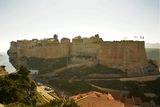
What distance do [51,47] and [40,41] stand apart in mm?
2633

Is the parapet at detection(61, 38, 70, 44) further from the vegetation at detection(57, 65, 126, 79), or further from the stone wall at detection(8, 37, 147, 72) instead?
the vegetation at detection(57, 65, 126, 79)

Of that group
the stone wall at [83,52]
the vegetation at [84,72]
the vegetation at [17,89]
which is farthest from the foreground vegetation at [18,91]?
the stone wall at [83,52]

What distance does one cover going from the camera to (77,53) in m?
49.5

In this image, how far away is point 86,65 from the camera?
44.8 m

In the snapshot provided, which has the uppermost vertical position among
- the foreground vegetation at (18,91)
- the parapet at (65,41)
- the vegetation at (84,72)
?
the parapet at (65,41)

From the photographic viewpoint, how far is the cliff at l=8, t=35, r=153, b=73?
4347 cm

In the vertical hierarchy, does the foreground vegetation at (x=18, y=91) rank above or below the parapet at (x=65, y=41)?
below

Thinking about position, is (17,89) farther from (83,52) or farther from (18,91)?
(83,52)

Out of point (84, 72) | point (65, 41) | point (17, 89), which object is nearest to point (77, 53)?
point (65, 41)

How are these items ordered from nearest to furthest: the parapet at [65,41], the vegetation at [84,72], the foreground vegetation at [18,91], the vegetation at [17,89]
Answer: the foreground vegetation at [18,91] < the vegetation at [17,89] < the vegetation at [84,72] < the parapet at [65,41]

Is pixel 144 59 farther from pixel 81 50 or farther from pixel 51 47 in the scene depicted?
pixel 51 47

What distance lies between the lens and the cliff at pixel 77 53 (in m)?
43.5

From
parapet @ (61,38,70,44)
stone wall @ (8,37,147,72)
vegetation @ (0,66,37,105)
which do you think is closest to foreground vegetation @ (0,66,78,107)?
vegetation @ (0,66,37,105)

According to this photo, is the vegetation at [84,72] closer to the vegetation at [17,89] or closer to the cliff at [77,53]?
the cliff at [77,53]
